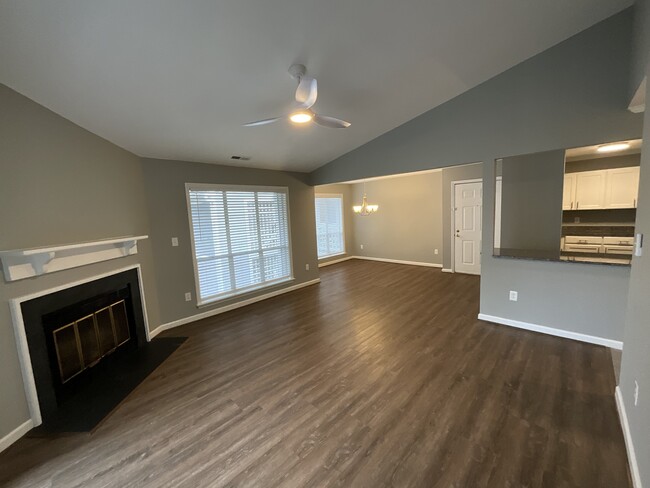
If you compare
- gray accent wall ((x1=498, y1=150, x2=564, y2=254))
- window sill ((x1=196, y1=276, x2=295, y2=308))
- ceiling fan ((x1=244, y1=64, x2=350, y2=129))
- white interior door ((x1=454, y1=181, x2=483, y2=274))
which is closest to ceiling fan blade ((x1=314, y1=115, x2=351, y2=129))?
ceiling fan ((x1=244, y1=64, x2=350, y2=129))

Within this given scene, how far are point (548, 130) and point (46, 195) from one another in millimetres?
4946

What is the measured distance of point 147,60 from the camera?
6.63 ft

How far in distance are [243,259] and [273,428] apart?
126 inches

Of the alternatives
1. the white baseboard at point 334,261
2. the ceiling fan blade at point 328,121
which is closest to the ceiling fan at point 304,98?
the ceiling fan blade at point 328,121

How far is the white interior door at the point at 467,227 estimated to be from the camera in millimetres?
5938

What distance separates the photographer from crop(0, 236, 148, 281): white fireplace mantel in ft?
6.40

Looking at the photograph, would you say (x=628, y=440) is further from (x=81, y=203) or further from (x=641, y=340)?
(x=81, y=203)

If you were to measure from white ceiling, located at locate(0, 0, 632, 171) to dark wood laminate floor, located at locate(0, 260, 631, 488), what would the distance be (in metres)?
2.67

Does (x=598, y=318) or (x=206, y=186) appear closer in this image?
(x=598, y=318)

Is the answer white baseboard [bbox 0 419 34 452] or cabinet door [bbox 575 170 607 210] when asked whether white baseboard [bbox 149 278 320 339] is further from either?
cabinet door [bbox 575 170 607 210]

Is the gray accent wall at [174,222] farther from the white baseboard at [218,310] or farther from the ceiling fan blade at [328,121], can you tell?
the ceiling fan blade at [328,121]

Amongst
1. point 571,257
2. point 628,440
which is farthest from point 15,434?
point 571,257

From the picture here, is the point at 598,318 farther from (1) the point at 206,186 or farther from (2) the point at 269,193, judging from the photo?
(1) the point at 206,186

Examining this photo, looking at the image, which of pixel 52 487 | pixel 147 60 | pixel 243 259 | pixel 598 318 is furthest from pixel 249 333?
pixel 598 318
